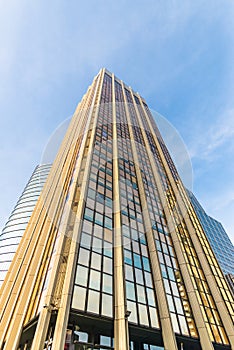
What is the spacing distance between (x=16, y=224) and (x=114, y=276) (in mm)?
41957

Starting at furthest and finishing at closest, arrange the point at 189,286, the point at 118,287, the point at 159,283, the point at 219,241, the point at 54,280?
1. the point at 219,241
2. the point at 189,286
3. the point at 159,283
4. the point at 118,287
5. the point at 54,280

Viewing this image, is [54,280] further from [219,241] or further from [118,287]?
[219,241]

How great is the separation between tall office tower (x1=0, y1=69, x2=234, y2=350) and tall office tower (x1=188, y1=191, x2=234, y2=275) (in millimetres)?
39319

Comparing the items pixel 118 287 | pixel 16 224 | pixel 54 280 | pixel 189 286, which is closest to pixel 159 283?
pixel 189 286

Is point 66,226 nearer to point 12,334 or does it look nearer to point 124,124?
point 12,334

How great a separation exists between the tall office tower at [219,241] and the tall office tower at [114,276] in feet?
129

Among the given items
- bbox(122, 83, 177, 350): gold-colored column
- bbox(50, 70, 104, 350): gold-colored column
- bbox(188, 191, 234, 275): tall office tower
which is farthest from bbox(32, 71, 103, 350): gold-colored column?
bbox(188, 191, 234, 275): tall office tower

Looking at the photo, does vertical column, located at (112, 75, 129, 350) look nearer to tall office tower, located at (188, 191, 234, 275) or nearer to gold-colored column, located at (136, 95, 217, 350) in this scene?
gold-colored column, located at (136, 95, 217, 350)

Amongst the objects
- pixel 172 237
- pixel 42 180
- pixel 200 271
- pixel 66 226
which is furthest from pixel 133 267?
pixel 42 180

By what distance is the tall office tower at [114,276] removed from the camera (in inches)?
573

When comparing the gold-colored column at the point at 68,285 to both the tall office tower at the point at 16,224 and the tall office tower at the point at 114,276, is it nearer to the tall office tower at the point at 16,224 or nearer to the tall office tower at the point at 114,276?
the tall office tower at the point at 114,276

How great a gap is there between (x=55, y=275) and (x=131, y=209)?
13.3 metres

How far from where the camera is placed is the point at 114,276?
58.3 ft

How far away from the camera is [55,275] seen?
1523 cm
